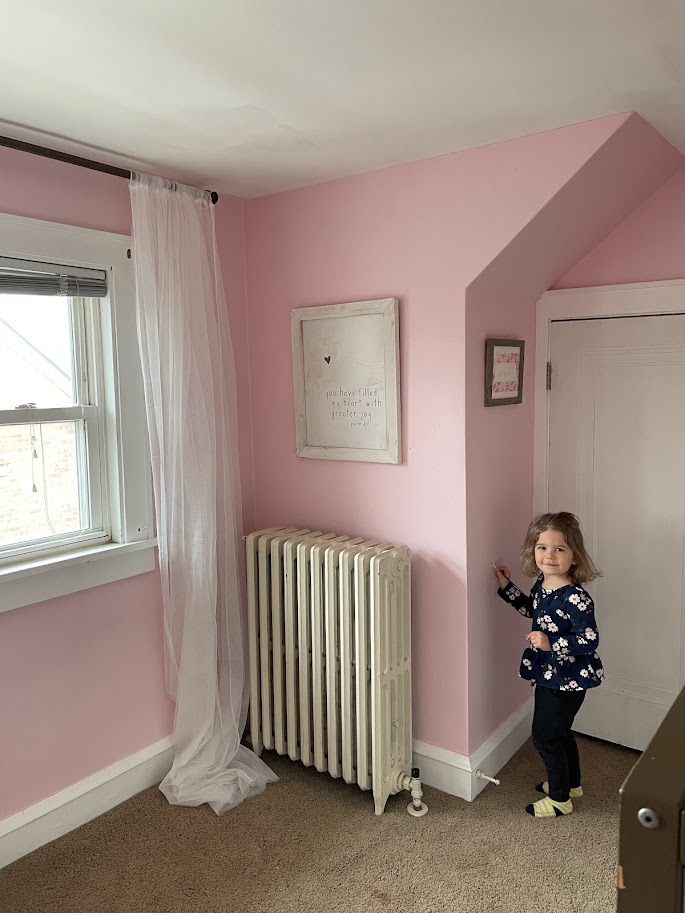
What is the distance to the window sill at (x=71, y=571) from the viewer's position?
2.26 meters

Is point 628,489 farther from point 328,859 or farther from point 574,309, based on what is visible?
point 328,859

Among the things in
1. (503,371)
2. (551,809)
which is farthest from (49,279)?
(551,809)

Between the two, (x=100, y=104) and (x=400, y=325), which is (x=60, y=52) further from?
Result: (x=400, y=325)

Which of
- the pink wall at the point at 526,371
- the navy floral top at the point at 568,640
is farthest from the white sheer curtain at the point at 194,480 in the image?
the navy floral top at the point at 568,640

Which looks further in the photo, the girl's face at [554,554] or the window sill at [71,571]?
the girl's face at [554,554]

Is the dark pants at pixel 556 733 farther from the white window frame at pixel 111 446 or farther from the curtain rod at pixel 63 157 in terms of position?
the curtain rod at pixel 63 157

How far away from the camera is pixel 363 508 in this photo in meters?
2.81

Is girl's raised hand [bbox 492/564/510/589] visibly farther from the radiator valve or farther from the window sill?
the window sill

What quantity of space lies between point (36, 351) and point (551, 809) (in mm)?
2312

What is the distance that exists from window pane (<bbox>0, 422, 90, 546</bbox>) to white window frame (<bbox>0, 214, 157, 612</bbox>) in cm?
8

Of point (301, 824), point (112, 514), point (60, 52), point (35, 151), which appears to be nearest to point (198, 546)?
point (112, 514)

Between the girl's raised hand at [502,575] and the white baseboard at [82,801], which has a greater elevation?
the girl's raised hand at [502,575]

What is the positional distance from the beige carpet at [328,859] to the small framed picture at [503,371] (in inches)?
56.4

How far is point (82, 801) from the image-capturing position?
250 centimetres
